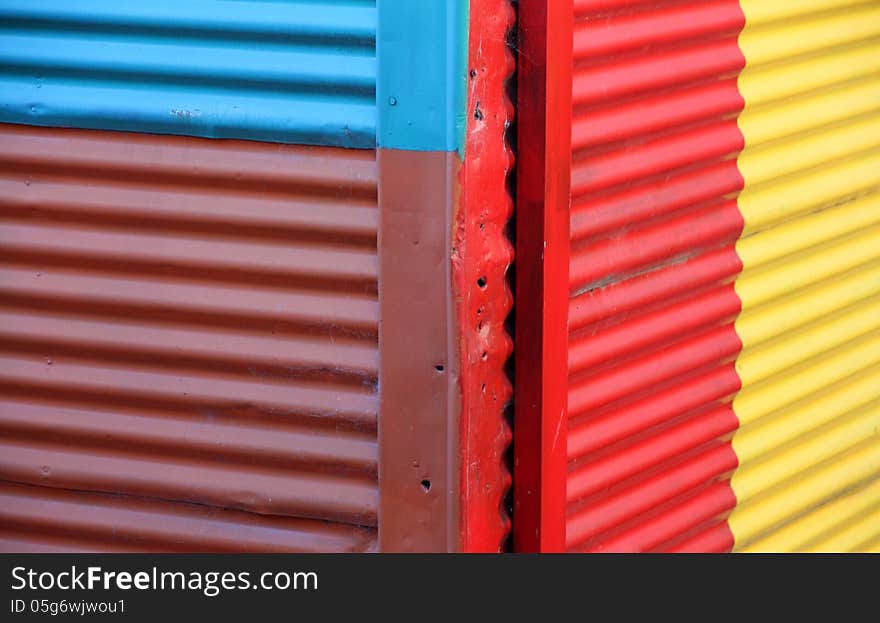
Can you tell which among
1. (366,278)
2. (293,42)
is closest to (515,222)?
(366,278)

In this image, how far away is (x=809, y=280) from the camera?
388 centimetres

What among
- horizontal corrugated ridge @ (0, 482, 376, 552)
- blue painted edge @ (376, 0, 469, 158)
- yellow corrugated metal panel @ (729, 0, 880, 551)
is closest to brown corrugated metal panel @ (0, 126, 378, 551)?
horizontal corrugated ridge @ (0, 482, 376, 552)

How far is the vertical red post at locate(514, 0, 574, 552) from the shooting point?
2.87 metres

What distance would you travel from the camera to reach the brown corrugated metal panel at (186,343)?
2.92m

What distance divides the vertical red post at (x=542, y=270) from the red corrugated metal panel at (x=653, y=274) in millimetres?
146

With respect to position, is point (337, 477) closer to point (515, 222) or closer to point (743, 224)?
point (515, 222)

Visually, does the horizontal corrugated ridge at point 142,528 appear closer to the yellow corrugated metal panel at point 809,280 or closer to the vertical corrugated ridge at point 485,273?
the vertical corrugated ridge at point 485,273

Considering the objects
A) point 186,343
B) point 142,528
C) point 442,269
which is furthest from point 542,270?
point 142,528

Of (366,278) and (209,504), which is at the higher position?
(366,278)

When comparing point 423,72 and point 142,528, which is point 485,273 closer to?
point 423,72

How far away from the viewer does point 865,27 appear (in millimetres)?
4043

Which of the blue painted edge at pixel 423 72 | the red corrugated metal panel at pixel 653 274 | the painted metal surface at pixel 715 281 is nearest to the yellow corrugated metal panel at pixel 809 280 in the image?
the painted metal surface at pixel 715 281

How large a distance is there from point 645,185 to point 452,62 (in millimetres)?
759

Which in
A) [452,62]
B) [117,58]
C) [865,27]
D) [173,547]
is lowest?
[173,547]
